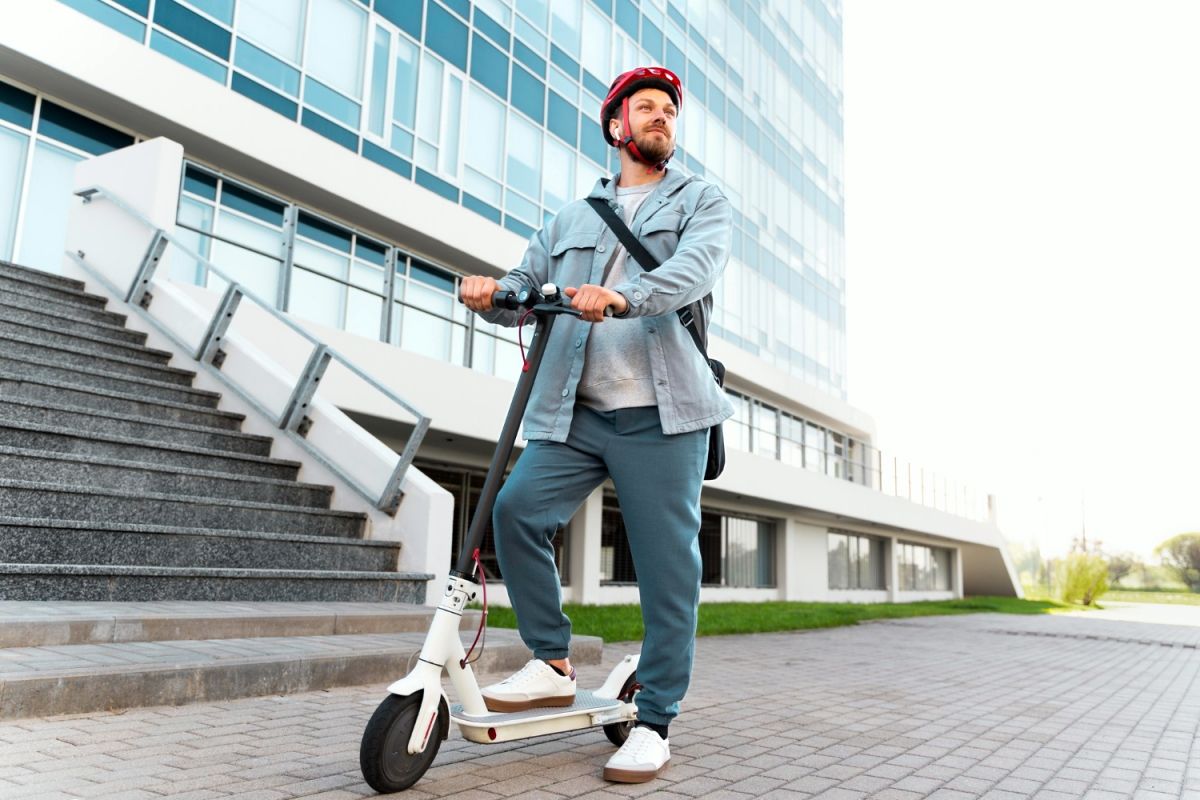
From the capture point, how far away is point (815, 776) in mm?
3090

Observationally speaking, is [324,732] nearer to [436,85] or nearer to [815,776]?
[815,776]

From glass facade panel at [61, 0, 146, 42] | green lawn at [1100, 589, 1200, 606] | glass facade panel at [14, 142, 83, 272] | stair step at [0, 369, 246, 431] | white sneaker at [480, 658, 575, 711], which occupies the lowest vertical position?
green lawn at [1100, 589, 1200, 606]

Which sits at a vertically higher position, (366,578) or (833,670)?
(366,578)

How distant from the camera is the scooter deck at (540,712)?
2.66m

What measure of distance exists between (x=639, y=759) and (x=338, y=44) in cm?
1395

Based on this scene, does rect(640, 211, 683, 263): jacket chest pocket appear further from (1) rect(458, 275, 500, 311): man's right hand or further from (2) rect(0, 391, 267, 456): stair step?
(2) rect(0, 391, 267, 456): stair step

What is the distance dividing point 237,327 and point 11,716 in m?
6.96

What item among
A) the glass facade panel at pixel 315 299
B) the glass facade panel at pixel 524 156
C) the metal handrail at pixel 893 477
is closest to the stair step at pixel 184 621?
the glass facade panel at pixel 315 299

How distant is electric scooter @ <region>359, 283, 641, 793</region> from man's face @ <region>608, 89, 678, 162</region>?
0.73 m

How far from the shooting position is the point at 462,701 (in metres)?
2.70

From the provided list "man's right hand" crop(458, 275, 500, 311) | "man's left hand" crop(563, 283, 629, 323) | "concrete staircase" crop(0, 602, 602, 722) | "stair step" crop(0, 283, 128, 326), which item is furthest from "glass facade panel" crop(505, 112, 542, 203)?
"man's left hand" crop(563, 283, 629, 323)

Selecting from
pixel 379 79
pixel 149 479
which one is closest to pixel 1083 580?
pixel 379 79

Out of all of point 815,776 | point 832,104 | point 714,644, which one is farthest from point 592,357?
point 832,104

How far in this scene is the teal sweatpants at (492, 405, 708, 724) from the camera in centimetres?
293
